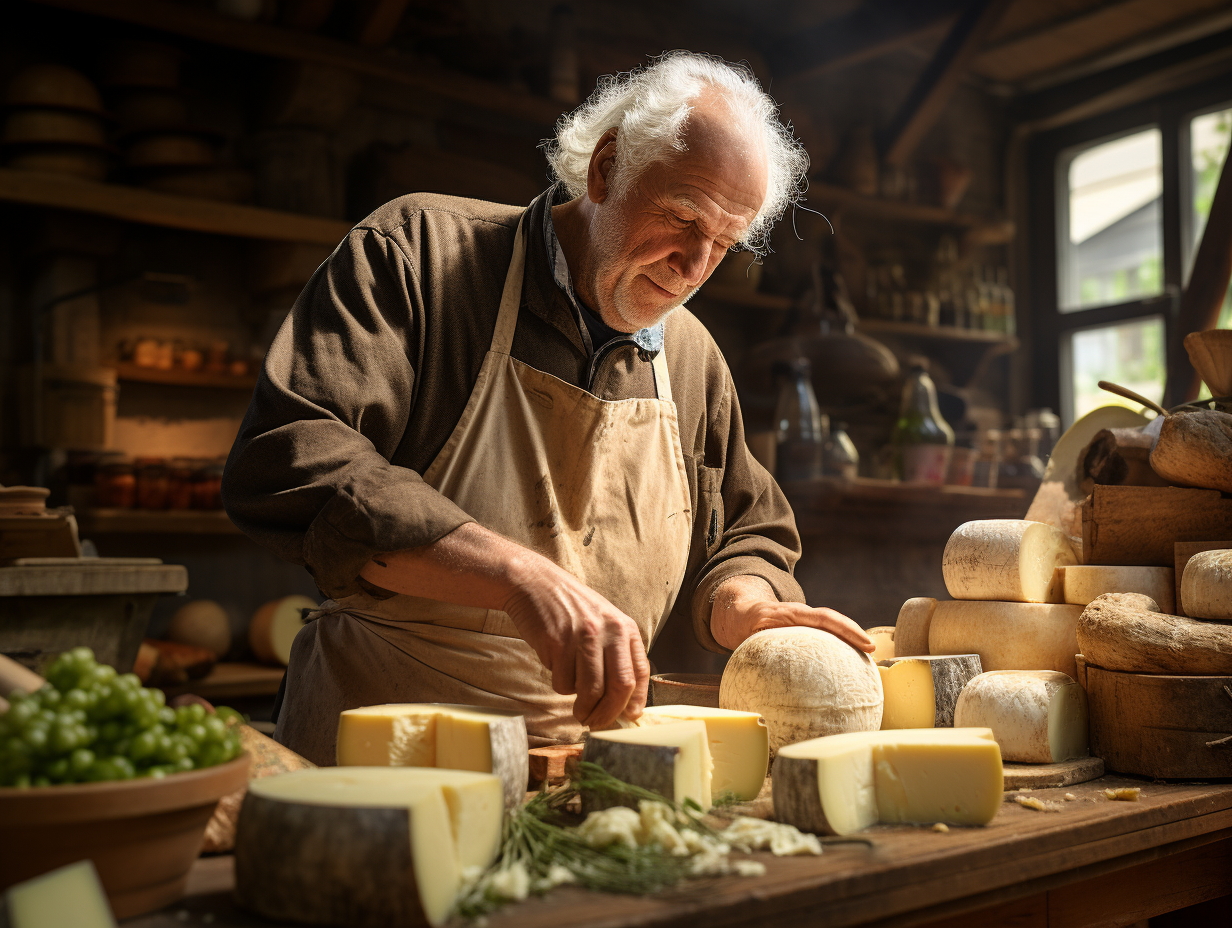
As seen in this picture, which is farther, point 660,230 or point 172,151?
point 172,151

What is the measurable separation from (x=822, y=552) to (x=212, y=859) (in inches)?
111

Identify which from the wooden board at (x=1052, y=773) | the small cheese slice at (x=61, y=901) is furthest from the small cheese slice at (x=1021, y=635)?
the small cheese slice at (x=61, y=901)

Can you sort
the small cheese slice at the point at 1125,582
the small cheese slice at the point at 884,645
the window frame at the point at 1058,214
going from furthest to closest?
the window frame at the point at 1058,214
the small cheese slice at the point at 884,645
the small cheese slice at the point at 1125,582

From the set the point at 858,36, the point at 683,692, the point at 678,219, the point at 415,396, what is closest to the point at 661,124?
the point at 678,219

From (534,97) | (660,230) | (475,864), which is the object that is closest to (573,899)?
(475,864)

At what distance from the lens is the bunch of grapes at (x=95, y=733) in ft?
2.63

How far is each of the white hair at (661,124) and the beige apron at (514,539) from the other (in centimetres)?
20

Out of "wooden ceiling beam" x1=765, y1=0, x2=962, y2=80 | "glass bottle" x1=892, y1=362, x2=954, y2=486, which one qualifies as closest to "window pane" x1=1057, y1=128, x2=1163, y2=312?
"wooden ceiling beam" x1=765, y1=0, x2=962, y2=80

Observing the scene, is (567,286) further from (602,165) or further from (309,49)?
(309,49)

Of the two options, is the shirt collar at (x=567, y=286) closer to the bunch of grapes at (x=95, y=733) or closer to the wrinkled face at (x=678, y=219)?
the wrinkled face at (x=678, y=219)

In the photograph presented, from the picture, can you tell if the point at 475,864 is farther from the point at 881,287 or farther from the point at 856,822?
the point at 881,287

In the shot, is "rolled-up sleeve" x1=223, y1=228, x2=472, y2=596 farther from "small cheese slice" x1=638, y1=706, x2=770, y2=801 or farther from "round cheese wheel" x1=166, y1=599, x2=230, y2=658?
"round cheese wheel" x1=166, y1=599, x2=230, y2=658

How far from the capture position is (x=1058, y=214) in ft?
A: 19.7

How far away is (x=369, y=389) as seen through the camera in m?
1.50
